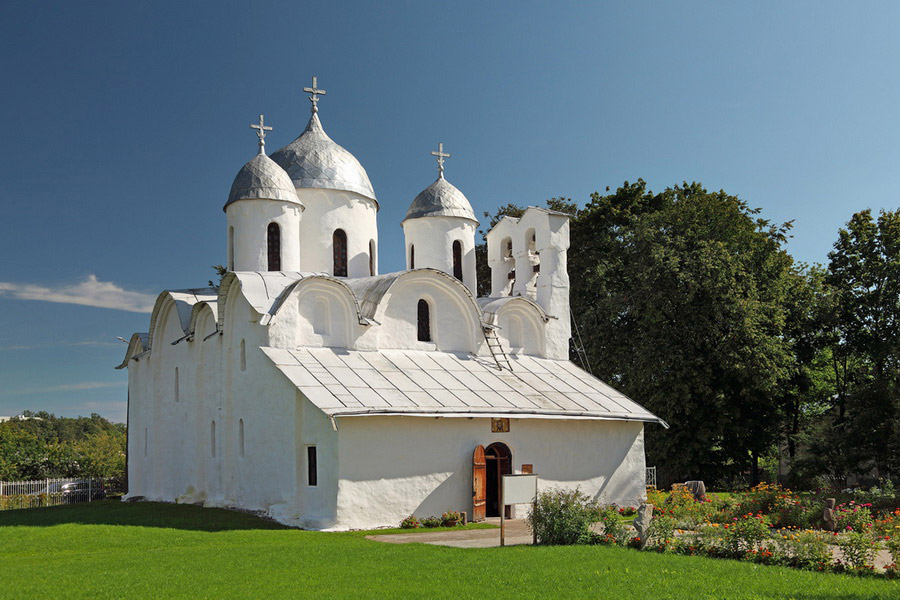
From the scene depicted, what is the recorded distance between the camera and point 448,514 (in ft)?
59.6

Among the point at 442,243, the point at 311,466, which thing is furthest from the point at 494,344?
the point at 311,466

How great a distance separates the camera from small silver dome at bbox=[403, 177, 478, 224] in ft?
87.3

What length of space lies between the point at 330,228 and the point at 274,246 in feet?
7.00

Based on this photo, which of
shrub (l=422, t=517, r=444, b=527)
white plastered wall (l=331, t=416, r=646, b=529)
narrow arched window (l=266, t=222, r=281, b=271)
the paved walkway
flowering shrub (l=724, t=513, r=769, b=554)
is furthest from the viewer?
narrow arched window (l=266, t=222, r=281, b=271)

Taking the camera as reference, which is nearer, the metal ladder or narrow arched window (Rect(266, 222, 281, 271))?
the metal ladder

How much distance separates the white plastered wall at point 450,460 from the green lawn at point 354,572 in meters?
1.99

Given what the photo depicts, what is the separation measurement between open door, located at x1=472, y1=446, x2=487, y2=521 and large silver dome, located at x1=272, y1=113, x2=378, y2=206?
1022cm

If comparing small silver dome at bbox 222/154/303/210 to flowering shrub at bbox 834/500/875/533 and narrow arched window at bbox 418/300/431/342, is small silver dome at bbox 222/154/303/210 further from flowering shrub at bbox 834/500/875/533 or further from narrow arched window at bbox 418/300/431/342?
flowering shrub at bbox 834/500/875/533

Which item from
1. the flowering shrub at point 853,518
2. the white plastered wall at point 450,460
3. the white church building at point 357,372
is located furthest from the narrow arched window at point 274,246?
the flowering shrub at point 853,518

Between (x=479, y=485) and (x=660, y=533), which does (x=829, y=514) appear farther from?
(x=479, y=485)

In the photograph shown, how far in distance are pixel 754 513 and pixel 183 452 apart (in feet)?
49.4

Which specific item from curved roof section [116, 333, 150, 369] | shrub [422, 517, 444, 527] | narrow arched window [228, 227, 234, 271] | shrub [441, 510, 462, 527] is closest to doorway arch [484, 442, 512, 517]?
shrub [441, 510, 462, 527]

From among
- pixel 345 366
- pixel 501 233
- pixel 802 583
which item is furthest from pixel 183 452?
pixel 802 583

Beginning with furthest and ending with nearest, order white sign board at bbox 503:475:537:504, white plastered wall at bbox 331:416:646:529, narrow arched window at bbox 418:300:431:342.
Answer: narrow arched window at bbox 418:300:431:342, white plastered wall at bbox 331:416:646:529, white sign board at bbox 503:475:537:504
